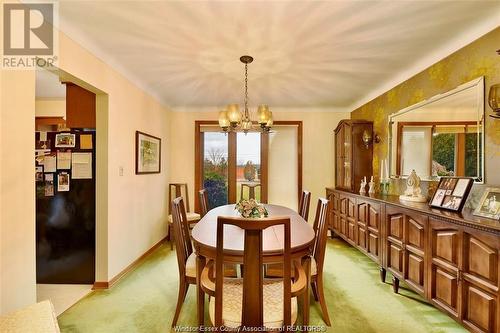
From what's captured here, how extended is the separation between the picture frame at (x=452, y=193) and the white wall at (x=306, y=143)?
263 centimetres

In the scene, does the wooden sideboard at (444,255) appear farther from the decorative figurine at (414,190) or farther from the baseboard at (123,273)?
the baseboard at (123,273)

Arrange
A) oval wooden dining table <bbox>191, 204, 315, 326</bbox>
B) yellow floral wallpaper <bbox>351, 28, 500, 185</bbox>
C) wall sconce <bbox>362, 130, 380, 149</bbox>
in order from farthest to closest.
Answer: wall sconce <bbox>362, 130, 380, 149</bbox> → yellow floral wallpaper <bbox>351, 28, 500, 185</bbox> → oval wooden dining table <bbox>191, 204, 315, 326</bbox>

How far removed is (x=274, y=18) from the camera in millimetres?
1999

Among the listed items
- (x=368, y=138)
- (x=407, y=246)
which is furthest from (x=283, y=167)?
(x=407, y=246)

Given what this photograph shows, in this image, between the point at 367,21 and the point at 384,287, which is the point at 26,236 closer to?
the point at 367,21

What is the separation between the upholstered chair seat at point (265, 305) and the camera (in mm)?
1454

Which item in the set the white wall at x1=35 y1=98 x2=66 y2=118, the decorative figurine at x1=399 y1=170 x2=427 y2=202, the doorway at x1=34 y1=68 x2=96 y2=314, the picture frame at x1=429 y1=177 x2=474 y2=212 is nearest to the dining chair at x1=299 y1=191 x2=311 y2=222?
the decorative figurine at x1=399 y1=170 x2=427 y2=202

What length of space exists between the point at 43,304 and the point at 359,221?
10.7ft

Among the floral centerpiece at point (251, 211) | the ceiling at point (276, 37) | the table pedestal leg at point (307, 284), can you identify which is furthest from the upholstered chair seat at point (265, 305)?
the ceiling at point (276, 37)

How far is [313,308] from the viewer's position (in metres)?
2.30

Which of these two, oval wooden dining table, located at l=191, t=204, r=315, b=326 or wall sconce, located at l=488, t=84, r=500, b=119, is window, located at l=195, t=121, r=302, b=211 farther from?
wall sconce, located at l=488, t=84, r=500, b=119

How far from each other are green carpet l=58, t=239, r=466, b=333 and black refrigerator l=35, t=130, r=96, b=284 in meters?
0.47

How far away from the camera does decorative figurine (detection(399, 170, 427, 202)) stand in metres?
2.66

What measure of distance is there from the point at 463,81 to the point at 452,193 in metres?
1.04
